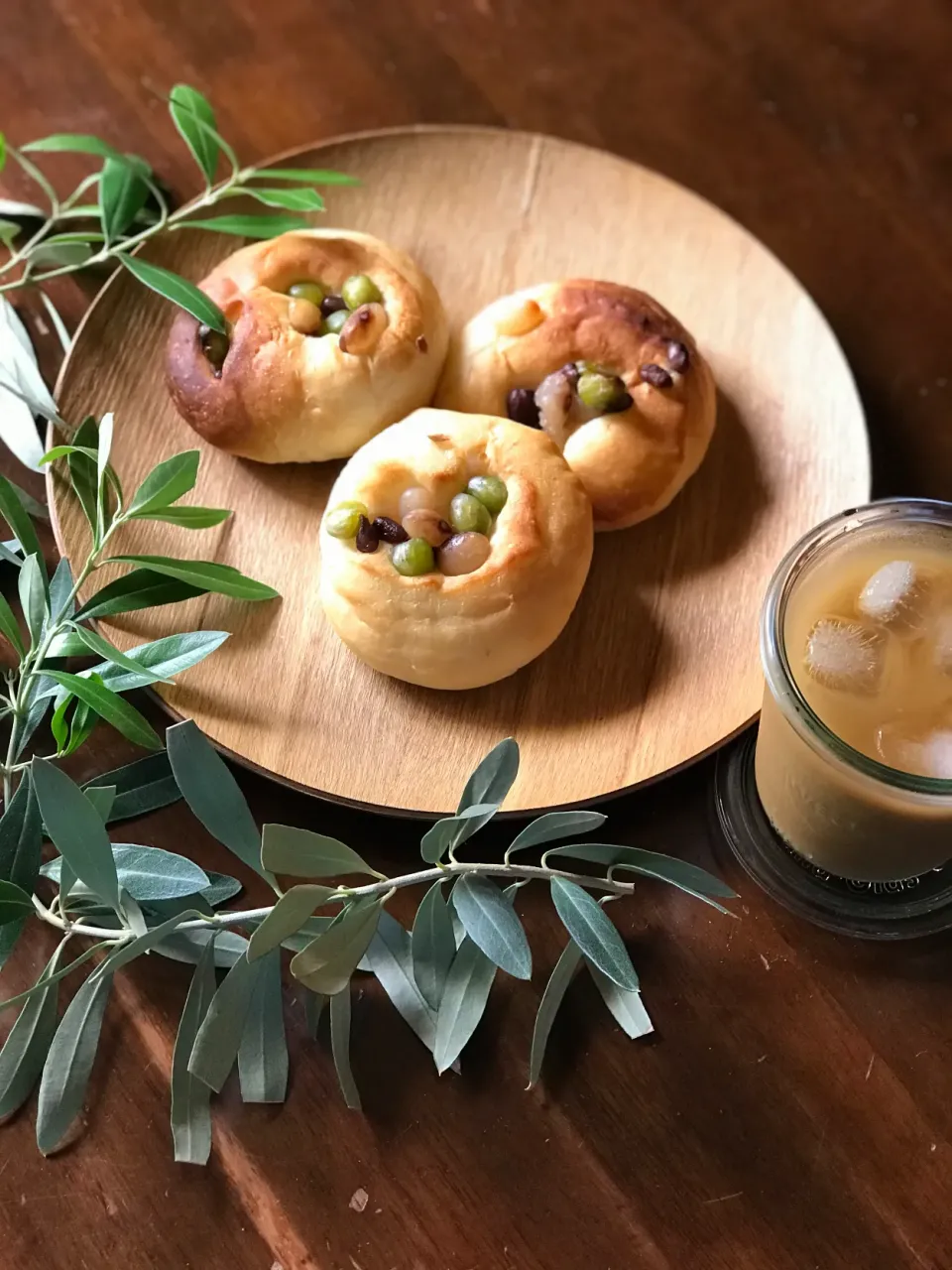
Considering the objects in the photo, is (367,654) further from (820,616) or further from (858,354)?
(858,354)

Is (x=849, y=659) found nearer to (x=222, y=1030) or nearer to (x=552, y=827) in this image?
(x=552, y=827)

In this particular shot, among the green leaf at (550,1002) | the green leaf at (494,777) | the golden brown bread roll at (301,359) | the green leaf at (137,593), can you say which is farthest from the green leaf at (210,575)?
the green leaf at (550,1002)

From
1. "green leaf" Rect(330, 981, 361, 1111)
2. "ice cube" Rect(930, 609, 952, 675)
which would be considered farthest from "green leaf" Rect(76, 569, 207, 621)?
"ice cube" Rect(930, 609, 952, 675)

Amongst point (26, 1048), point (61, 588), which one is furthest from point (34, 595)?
point (26, 1048)

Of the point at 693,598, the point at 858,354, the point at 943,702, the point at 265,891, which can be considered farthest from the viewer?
the point at 858,354

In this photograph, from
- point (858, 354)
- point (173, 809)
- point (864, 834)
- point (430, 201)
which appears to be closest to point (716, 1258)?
point (864, 834)

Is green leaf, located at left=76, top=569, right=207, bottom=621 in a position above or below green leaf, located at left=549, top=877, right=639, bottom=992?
above

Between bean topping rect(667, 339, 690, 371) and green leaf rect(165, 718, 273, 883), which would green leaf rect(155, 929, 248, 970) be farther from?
bean topping rect(667, 339, 690, 371)

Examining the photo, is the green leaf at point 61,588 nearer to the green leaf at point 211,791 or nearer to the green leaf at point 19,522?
the green leaf at point 19,522
